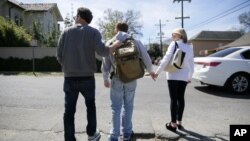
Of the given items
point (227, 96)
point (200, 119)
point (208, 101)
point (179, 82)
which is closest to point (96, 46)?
point (179, 82)

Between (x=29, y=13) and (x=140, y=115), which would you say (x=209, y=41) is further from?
(x=140, y=115)

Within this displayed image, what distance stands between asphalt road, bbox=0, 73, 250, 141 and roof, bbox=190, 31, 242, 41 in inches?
2511

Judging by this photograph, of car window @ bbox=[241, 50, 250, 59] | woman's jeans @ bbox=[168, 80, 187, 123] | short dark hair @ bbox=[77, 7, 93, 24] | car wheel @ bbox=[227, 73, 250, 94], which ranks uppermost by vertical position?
short dark hair @ bbox=[77, 7, 93, 24]

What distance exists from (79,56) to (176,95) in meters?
1.99

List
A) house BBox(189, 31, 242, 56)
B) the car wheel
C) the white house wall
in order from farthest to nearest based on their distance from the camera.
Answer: house BBox(189, 31, 242, 56), the white house wall, the car wheel

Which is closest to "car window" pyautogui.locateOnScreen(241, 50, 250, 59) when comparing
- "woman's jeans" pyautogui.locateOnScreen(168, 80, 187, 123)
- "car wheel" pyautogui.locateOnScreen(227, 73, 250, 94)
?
"car wheel" pyautogui.locateOnScreen(227, 73, 250, 94)

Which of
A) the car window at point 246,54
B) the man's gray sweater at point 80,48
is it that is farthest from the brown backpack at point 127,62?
the car window at point 246,54

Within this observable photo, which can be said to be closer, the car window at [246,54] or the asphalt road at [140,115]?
the asphalt road at [140,115]

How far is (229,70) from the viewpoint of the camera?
33.1 ft

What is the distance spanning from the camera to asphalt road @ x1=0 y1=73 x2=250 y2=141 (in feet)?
17.6

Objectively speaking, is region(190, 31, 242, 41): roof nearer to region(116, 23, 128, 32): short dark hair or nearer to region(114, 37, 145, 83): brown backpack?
region(116, 23, 128, 32): short dark hair

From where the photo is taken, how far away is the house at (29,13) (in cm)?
3650

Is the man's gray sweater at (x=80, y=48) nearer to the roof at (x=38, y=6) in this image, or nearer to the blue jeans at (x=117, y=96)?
the blue jeans at (x=117, y=96)

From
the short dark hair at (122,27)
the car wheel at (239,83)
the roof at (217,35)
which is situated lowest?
the car wheel at (239,83)
